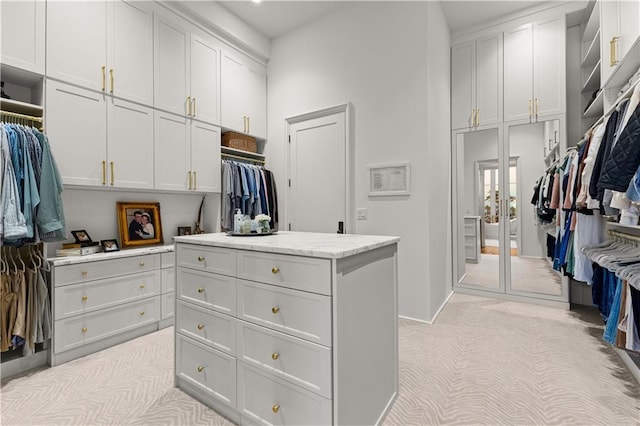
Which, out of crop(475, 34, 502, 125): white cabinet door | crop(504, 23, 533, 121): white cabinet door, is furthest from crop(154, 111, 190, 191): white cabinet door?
crop(504, 23, 533, 121): white cabinet door

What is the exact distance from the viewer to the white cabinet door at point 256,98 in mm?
4152

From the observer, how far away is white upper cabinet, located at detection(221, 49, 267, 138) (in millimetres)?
3848

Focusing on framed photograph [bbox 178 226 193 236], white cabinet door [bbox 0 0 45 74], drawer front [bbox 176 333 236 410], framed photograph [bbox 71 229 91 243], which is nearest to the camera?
drawer front [bbox 176 333 236 410]

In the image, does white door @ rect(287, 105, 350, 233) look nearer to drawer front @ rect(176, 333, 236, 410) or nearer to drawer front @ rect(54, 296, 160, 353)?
drawer front @ rect(54, 296, 160, 353)

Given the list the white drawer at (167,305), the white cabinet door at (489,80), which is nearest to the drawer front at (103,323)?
the white drawer at (167,305)

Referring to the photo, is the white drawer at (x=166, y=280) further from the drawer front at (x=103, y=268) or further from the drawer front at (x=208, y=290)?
the drawer front at (x=208, y=290)

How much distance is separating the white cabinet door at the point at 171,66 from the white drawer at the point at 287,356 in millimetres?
2683

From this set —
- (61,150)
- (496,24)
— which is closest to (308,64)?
(496,24)

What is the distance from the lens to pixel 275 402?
1.48 meters

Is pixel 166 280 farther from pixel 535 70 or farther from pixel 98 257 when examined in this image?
pixel 535 70

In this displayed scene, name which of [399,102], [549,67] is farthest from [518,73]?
[399,102]

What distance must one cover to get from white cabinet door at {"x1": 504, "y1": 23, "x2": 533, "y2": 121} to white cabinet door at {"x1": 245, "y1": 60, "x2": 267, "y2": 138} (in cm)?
319

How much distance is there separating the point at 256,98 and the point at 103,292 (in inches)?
118

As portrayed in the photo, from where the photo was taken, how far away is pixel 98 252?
2.76 metres
